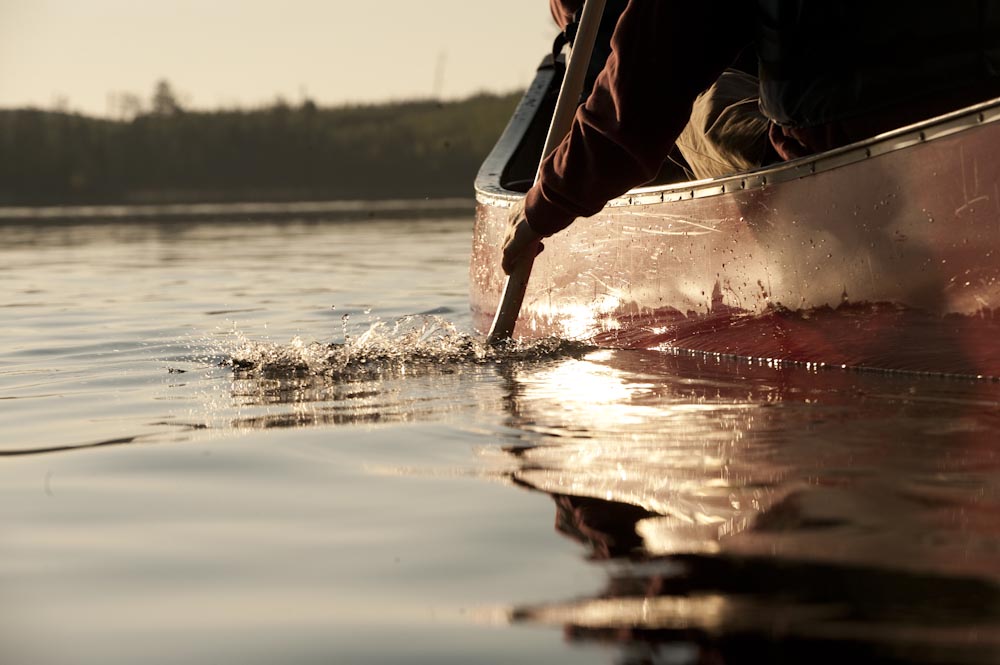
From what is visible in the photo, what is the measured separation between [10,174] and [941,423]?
3333 cm

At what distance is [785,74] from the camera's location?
3.67 m

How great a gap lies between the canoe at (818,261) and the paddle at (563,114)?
41 cm

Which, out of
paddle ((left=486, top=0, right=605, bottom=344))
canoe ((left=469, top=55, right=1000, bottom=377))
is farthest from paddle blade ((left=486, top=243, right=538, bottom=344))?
canoe ((left=469, top=55, right=1000, bottom=377))

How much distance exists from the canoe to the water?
0.14 meters

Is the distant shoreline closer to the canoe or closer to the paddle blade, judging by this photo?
the canoe

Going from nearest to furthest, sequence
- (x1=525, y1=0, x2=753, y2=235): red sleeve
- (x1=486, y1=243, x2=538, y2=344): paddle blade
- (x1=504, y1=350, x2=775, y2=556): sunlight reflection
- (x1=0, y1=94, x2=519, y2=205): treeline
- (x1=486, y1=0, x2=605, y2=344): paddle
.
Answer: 1. (x1=504, y1=350, x2=775, y2=556): sunlight reflection
2. (x1=525, y1=0, x2=753, y2=235): red sleeve
3. (x1=486, y1=0, x2=605, y2=344): paddle
4. (x1=486, y1=243, x2=538, y2=344): paddle blade
5. (x1=0, y1=94, x2=519, y2=205): treeline

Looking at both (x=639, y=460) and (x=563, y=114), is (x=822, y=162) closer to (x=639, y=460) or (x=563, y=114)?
(x=563, y=114)

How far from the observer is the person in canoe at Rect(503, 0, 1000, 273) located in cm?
350

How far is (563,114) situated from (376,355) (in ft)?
3.51

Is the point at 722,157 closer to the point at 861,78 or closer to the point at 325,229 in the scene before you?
the point at 861,78

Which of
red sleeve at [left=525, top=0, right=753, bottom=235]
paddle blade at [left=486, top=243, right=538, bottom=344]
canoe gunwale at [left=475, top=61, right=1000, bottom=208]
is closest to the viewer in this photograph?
canoe gunwale at [left=475, top=61, right=1000, bottom=208]

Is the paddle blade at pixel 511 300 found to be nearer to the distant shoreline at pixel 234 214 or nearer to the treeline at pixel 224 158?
the distant shoreline at pixel 234 214

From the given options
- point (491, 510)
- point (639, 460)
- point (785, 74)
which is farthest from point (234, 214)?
point (491, 510)

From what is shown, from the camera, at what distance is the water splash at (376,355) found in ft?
14.5
